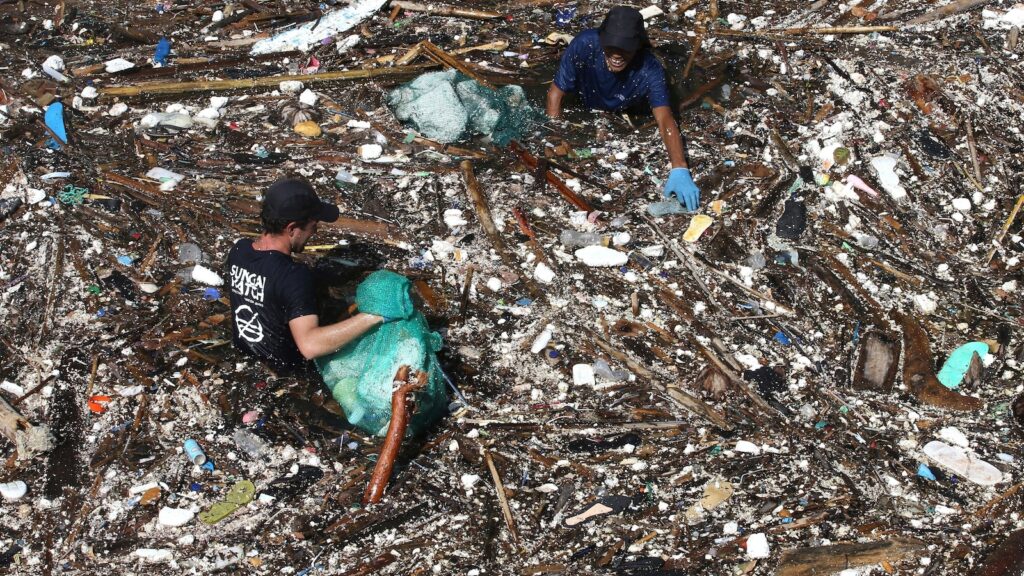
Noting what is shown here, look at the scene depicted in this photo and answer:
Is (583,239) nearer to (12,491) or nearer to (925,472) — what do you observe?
(925,472)

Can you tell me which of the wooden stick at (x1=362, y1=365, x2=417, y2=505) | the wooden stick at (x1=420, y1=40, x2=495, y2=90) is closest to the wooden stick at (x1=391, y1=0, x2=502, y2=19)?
the wooden stick at (x1=420, y1=40, x2=495, y2=90)

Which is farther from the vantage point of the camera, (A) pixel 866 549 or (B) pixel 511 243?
(B) pixel 511 243

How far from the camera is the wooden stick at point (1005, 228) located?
5.44m

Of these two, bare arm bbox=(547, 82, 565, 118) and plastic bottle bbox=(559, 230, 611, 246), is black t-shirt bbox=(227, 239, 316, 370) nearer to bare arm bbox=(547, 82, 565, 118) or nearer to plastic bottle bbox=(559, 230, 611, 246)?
plastic bottle bbox=(559, 230, 611, 246)

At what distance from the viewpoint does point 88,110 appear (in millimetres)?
6387

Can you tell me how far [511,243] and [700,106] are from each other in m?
2.18

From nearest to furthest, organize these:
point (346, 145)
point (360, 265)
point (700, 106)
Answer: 1. point (360, 265)
2. point (346, 145)
3. point (700, 106)

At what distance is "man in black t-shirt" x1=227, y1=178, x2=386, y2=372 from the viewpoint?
400 centimetres

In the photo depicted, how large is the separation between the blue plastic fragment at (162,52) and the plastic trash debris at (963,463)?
6177 millimetres

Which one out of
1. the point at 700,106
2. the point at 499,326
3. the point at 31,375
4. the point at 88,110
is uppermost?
the point at 700,106

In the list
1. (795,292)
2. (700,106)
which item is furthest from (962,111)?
(795,292)

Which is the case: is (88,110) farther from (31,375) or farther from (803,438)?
(803,438)

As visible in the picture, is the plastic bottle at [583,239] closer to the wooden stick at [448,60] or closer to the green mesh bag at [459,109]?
the green mesh bag at [459,109]

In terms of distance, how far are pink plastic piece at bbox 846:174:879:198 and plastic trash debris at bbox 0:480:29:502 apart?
531cm
